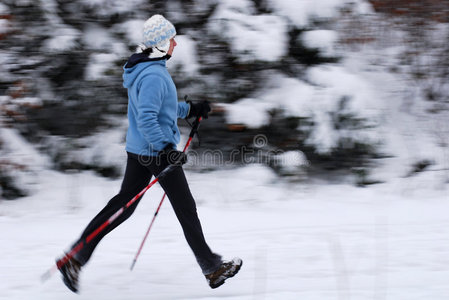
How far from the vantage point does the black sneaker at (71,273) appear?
2.99 metres

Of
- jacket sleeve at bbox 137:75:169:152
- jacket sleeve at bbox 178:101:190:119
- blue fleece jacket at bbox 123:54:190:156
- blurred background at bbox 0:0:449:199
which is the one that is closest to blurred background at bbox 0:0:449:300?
blurred background at bbox 0:0:449:199

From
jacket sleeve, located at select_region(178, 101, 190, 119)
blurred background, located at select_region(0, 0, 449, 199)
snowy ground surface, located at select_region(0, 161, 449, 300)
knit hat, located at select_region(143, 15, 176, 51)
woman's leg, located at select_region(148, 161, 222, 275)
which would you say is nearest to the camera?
knit hat, located at select_region(143, 15, 176, 51)

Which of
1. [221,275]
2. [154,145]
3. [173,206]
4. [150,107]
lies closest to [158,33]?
[150,107]

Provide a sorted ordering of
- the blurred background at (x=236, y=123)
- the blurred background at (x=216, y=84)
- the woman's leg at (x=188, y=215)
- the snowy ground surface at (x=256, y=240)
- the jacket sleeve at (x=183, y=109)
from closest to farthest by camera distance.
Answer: the woman's leg at (x=188, y=215) < the snowy ground surface at (x=256, y=240) < the jacket sleeve at (x=183, y=109) < the blurred background at (x=236, y=123) < the blurred background at (x=216, y=84)

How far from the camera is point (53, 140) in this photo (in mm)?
5477

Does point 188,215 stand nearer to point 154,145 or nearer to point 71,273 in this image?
point 154,145

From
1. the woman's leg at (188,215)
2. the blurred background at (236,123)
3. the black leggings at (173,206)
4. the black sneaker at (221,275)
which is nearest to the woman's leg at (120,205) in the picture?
the black leggings at (173,206)

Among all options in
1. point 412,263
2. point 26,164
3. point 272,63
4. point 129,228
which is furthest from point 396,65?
point 26,164

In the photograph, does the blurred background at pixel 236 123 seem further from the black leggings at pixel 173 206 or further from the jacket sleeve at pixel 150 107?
the jacket sleeve at pixel 150 107

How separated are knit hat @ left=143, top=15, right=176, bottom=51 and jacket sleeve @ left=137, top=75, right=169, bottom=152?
261 millimetres

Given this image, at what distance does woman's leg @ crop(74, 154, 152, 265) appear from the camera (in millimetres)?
3035

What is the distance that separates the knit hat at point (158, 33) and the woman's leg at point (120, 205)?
721mm

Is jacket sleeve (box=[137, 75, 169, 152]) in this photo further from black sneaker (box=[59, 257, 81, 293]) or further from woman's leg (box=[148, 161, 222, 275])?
black sneaker (box=[59, 257, 81, 293])

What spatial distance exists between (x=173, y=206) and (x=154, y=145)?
1.45 feet
